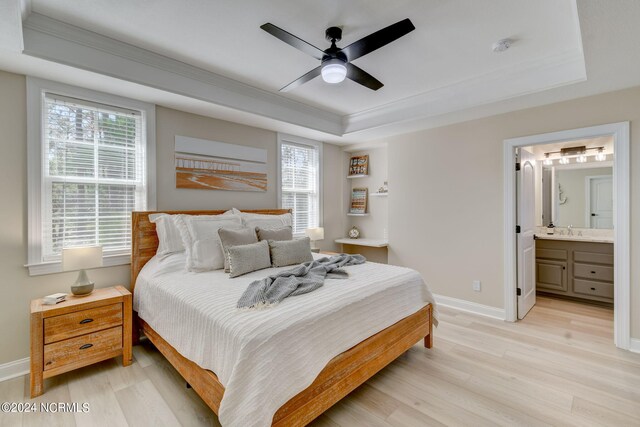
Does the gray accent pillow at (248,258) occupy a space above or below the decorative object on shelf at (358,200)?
below

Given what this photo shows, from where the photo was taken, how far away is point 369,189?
506 centimetres

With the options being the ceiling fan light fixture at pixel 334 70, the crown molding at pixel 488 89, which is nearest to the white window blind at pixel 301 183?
the crown molding at pixel 488 89

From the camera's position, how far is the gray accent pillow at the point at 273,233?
3027 mm

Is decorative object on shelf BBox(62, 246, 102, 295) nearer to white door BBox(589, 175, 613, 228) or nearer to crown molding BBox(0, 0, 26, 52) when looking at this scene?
crown molding BBox(0, 0, 26, 52)

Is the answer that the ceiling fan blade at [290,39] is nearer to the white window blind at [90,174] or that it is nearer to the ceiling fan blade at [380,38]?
the ceiling fan blade at [380,38]

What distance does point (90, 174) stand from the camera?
269 centimetres

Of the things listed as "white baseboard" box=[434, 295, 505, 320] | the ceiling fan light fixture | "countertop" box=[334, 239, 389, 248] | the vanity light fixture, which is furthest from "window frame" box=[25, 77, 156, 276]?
the vanity light fixture

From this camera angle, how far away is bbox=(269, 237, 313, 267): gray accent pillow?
9.23 ft

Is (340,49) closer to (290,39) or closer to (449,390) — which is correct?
(290,39)

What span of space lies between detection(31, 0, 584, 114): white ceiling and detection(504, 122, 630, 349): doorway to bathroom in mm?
937

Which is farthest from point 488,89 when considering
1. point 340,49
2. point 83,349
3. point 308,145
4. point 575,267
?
point 83,349

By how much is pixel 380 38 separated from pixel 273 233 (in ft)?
6.59

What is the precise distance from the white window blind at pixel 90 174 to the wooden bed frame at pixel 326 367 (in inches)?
8.4

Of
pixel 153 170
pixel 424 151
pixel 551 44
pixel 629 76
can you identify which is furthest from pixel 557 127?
pixel 153 170
